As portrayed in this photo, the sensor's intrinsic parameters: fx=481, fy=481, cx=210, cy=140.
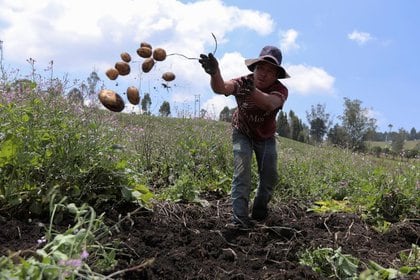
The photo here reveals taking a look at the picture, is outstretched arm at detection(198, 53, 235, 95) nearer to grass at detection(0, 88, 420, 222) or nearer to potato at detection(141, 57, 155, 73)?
potato at detection(141, 57, 155, 73)

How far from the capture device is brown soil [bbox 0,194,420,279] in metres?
2.70

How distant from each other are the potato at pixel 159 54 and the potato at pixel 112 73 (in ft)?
1.03

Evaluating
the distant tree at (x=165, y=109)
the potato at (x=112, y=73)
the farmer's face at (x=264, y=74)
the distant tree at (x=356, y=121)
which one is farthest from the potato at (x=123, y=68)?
the distant tree at (x=356, y=121)

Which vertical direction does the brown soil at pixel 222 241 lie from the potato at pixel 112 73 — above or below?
below

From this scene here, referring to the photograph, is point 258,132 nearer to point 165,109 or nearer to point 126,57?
point 126,57

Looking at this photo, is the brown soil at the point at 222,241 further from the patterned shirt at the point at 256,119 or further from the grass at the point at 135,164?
the patterned shirt at the point at 256,119

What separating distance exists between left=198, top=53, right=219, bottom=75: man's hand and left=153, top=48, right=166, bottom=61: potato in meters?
0.52

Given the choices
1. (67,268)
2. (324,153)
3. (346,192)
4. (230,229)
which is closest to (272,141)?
(230,229)

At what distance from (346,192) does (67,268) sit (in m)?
4.61

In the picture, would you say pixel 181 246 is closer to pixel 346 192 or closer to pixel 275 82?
pixel 275 82

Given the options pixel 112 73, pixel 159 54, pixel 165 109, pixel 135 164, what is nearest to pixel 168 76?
pixel 159 54

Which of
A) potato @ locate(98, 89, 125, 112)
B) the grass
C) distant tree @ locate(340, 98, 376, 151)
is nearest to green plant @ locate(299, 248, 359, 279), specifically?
the grass

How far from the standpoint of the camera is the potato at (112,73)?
3570 millimetres

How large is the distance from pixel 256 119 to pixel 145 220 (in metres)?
1.24
